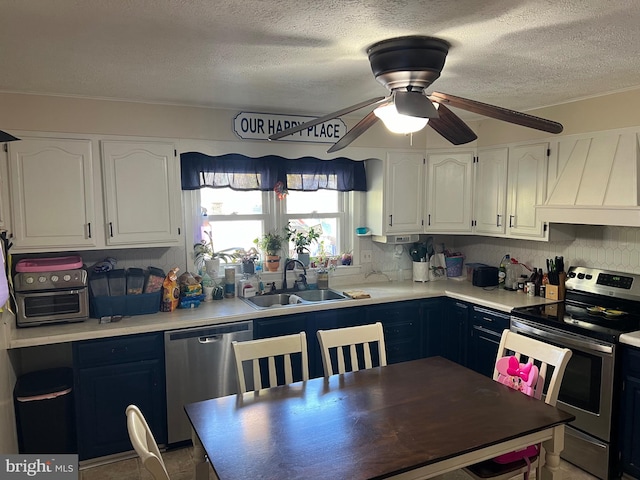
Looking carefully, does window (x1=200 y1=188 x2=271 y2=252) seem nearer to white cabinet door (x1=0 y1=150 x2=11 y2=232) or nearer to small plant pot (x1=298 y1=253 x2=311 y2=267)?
small plant pot (x1=298 y1=253 x2=311 y2=267)

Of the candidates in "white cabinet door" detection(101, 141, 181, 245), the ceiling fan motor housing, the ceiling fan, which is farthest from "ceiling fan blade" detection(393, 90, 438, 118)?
"white cabinet door" detection(101, 141, 181, 245)

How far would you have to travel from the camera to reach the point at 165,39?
199 cm

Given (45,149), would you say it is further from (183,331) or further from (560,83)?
(560,83)

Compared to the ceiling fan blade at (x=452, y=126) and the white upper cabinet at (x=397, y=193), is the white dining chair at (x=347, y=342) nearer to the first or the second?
the ceiling fan blade at (x=452, y=126)

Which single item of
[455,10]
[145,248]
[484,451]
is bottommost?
[484,451]

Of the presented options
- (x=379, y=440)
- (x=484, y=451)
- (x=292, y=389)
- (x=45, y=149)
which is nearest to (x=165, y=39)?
(x=45, y=149)

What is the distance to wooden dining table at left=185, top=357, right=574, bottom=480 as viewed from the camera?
5.41 ft

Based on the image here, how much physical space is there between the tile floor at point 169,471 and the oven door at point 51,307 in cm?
94

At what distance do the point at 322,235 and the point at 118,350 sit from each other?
1965 millimetres

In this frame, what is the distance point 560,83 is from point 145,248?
9.74 ft

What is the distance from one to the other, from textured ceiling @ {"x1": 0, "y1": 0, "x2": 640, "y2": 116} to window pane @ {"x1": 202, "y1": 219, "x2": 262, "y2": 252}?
3.48 feet

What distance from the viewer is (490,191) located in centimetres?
395

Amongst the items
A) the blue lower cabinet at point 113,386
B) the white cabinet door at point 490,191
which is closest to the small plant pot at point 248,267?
the blue lower cabinet at point 113,386

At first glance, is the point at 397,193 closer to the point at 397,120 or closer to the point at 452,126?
the point at 452,126
